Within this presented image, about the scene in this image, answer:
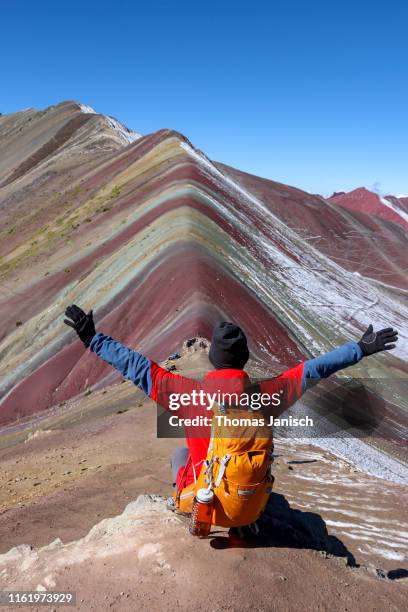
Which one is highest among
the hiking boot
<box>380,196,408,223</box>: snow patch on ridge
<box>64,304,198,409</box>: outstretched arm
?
<box>380,196,408,223</box>: snow patch on ridge

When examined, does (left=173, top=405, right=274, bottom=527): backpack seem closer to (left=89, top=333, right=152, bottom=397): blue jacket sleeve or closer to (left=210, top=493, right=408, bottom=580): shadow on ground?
(left=210, top=493, right=408, bottom=580): shadow on ground

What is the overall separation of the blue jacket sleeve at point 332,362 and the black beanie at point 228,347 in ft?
1.68

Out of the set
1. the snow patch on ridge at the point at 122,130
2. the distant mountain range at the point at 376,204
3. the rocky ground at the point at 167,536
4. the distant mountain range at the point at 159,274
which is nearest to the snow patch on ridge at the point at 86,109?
the snow patch on ridge at the point at 122,130

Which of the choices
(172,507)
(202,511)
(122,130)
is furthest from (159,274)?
(122,130)

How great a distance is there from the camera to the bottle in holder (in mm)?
3502

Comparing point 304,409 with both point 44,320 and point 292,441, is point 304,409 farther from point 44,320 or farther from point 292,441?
point 44,320

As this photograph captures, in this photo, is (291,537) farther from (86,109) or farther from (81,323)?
(86,109)

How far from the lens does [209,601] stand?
10.8ft

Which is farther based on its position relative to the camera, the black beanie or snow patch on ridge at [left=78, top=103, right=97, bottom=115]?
snow patch on ridge at [left=78, top=103, right=97, bottom=115]

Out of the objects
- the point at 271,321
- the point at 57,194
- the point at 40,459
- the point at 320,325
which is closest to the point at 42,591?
the point at 40,459

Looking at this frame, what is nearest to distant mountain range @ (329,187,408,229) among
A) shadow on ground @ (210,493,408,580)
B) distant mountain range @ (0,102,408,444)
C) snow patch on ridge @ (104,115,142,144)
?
distant mountain range @ (0,102,408,444)

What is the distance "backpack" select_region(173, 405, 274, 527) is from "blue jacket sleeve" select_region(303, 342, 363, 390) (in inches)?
20.0

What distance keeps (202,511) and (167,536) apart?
0.45 metres

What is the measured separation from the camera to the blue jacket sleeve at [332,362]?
12.4ft
